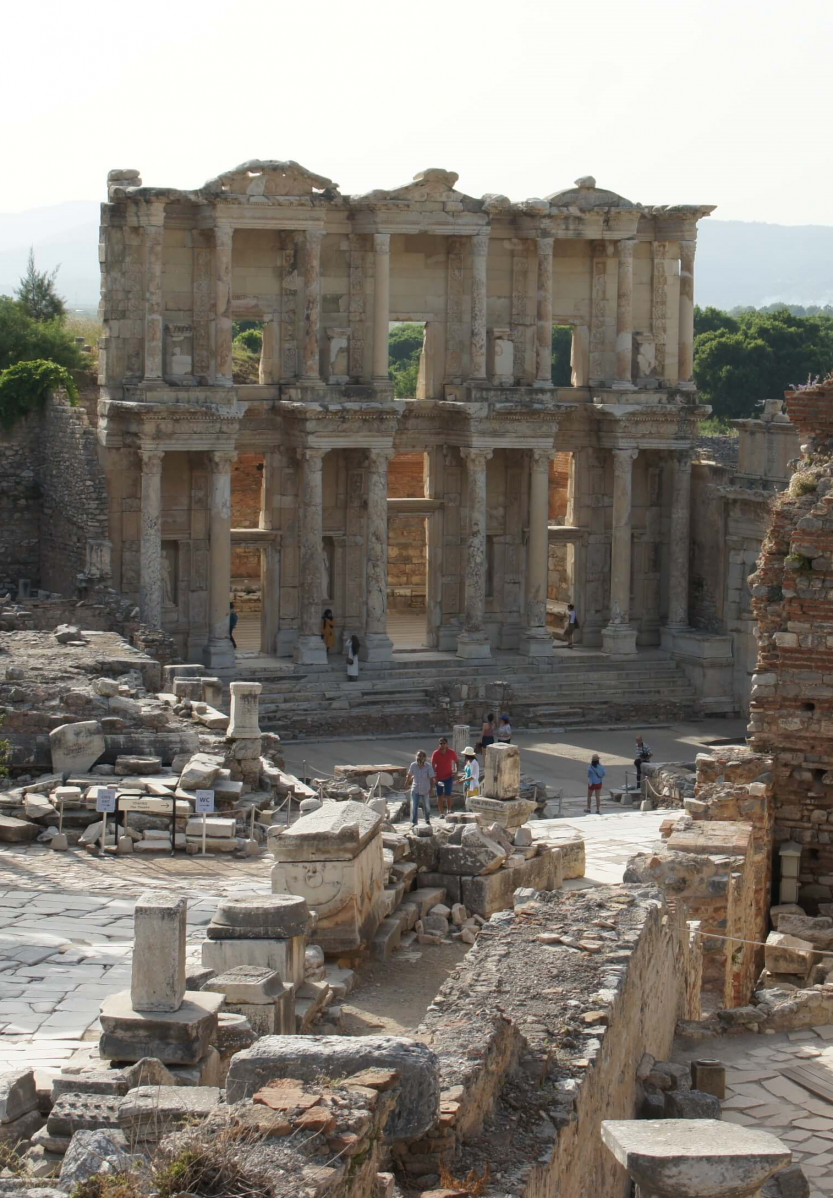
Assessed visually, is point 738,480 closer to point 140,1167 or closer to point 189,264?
point 189,264

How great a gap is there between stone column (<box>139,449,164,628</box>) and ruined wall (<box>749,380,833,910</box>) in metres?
18.8

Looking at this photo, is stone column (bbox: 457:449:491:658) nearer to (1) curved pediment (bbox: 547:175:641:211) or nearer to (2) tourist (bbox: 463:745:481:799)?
(1) curved pediment (bbox: 547:175:641:211)

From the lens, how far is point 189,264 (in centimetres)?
3572

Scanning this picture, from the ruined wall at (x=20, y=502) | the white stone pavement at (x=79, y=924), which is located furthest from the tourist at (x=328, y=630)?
the white stone pavement at (x=79, y=924)

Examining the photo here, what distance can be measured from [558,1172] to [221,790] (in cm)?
1139

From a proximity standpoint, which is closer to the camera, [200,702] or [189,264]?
[200,702]

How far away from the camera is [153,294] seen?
114ft

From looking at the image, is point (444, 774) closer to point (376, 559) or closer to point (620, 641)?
point (376, 559)

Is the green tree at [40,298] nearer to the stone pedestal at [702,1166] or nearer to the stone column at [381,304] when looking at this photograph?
the stone column at [381,304]

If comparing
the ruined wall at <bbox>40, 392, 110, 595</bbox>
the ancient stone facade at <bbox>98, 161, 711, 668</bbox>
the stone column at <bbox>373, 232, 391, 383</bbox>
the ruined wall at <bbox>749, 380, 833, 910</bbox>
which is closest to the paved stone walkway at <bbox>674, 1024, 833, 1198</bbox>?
the ruined wall at <bbox>749, 380, 833, 910</bbox>

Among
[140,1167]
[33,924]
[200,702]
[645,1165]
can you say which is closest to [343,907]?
[33,924]

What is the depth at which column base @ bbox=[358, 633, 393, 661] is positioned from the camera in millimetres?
35812

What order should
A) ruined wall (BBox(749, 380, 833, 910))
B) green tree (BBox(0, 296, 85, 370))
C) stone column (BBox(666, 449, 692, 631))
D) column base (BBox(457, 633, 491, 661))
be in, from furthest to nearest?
1. green tree (BBox(0, 296, 85, 370))
2. stone column (BBox(666, 449, 692, 631))
3. column base (BBox(457, 633, 491, 661))
4. ruined wall (BBox(749, 380, 833, 910))

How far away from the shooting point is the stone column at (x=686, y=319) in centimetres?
3900
